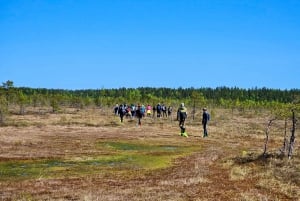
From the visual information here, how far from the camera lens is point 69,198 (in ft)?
58.9

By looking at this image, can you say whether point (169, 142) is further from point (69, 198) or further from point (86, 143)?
point (69, 198)

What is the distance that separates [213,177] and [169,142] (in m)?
19.7

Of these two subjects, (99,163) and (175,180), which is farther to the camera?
(99,163)

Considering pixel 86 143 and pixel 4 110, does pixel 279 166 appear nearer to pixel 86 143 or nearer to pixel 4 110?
pixel 86 143

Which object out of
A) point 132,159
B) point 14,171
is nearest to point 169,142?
point 132,159

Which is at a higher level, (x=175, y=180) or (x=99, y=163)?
(x=175, y=180)

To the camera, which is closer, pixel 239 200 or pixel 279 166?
pixel 239 200

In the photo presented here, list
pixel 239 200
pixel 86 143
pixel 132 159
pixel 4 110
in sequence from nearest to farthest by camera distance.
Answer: pixel 239 200 → pixel 132 159 → pixel 86 143 → pixel 4 110

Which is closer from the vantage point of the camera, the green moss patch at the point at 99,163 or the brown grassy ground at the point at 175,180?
the brown grassy ground at the point at 175,180

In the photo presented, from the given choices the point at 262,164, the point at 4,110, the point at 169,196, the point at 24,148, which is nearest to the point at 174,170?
the point at 262,164

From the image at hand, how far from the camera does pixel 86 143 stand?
Result: 40.4 metres

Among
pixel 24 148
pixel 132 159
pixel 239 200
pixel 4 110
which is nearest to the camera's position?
pixel 239 200

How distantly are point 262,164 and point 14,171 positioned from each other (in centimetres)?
1365

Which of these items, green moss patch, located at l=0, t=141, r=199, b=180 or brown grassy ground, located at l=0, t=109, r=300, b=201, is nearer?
brown grassy ground, located at l=0, t=109, r=300, b=201
